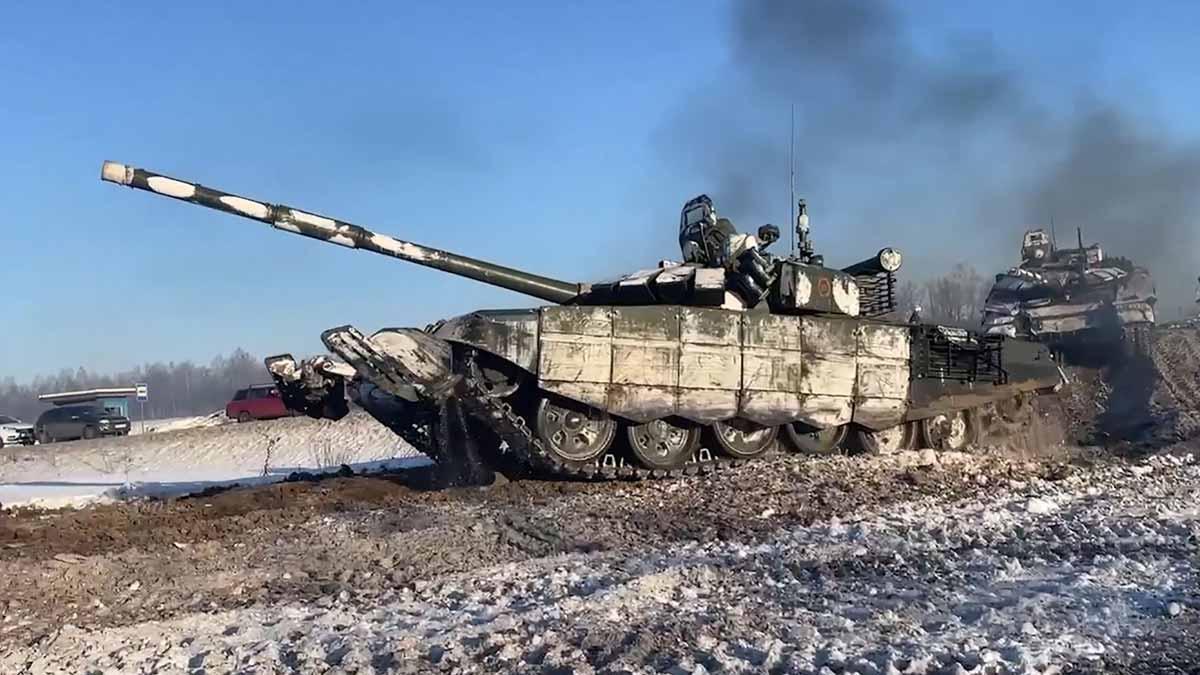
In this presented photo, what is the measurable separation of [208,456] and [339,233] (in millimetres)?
14132

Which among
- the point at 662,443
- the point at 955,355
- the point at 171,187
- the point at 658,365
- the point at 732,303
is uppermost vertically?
the point at 171,187

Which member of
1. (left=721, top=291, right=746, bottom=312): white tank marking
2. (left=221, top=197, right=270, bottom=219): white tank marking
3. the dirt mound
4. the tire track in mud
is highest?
(left=221, top=197, right=270, bottom=219): white tank marking

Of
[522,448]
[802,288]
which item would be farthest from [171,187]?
[802,288]

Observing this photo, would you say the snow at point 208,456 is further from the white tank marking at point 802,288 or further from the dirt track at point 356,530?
the white tank marking at point 802,288

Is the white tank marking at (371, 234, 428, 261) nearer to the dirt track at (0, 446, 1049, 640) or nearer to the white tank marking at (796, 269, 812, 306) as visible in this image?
the dirt track at (0, 446, 1049, 640)

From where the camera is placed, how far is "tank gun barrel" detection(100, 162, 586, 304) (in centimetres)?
1218

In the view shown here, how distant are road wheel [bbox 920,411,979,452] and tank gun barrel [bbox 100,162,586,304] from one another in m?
5.27

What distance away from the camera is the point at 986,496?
410 inches

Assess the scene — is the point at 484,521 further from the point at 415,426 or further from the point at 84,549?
the point at 415,426

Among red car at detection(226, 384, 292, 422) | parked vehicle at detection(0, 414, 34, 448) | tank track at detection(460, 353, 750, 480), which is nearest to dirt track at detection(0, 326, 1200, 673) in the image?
tank track at detection(460, 353, 750, 480)

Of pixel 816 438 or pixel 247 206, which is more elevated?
pixel 247 206

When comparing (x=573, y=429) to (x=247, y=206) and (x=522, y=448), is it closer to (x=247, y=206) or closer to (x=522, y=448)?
(x=522, y=448)

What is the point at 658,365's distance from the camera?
1327cm

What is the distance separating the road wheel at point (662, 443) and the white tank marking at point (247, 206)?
15.6 feet
